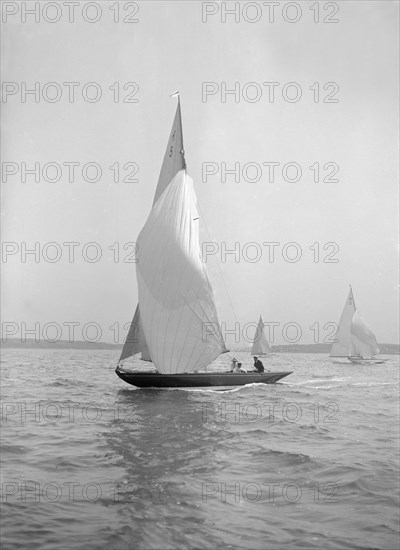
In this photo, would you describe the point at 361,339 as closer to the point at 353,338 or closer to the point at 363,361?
the point at 353,338

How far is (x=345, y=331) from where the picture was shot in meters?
84.9

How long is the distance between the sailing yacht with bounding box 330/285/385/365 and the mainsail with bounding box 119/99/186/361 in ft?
175

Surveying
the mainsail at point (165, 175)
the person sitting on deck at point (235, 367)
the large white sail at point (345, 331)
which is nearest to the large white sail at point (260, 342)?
the large white sail at point (345, 331)

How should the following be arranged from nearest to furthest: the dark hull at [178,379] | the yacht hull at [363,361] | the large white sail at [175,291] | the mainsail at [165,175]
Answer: the large white sail at [175,291]
the dark hull at [178,379]
the mainsail at [165,175]
the yacht hull at [363,361]

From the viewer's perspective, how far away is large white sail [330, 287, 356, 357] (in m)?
83.1

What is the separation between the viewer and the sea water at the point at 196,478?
8859 millimetres

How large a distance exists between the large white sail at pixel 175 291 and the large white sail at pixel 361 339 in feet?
183

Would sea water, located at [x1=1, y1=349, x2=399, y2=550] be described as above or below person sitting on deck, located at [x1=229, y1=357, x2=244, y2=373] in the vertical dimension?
below

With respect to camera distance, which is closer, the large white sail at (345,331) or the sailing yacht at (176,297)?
the sailing yacht at (176,297)

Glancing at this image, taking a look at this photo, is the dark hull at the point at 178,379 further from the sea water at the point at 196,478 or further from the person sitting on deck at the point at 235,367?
the sea water at the point at 196,478

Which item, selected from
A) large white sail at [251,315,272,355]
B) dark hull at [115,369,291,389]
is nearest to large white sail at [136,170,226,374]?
dark hull at [115,369,291,389]

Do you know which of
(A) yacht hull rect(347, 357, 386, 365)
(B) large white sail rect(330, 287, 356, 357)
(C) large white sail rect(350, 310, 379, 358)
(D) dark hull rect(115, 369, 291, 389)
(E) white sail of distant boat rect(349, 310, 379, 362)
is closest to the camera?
(D) dark hull rect(115, 369, 291, 389)

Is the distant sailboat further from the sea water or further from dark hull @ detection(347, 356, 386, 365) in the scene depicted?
the sea water

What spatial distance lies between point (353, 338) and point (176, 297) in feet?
201
